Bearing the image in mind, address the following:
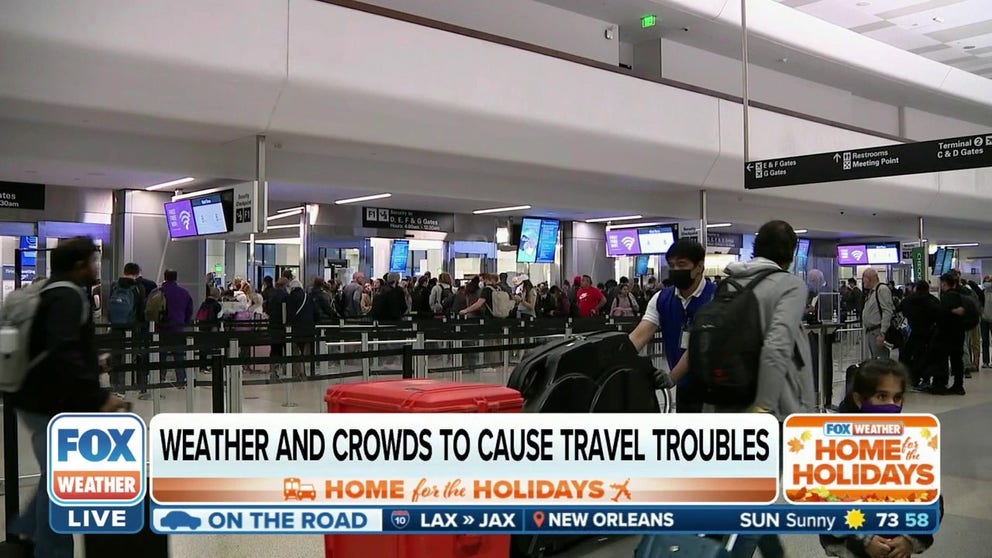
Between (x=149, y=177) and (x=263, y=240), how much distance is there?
5.67 meters

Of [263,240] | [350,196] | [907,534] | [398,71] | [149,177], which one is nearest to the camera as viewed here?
[907,534]

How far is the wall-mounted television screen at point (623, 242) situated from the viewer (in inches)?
786

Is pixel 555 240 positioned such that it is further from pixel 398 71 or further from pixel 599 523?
pixel 599 523

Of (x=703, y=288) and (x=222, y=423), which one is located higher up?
(x=703, y=288)

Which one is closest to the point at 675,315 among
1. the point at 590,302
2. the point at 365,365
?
the point at 365,365

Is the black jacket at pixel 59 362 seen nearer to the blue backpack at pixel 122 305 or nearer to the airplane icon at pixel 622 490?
the airplane icon at pixel 622 490

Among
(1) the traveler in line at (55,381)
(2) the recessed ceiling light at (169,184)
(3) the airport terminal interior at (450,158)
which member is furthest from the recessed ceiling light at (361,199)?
(1) the traveler in line at (55,381)

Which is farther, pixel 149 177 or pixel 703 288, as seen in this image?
pixel 149 177

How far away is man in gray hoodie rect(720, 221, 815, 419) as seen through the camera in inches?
134

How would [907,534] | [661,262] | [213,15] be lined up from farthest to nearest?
[661,262]
[213,15]
[907,534]

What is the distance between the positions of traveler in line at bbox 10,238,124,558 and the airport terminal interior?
0.75ft

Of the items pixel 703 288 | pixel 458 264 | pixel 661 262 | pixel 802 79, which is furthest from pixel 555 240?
pixel 703 288

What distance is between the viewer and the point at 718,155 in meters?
15.0

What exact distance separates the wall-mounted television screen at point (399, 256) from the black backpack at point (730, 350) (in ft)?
57.1
